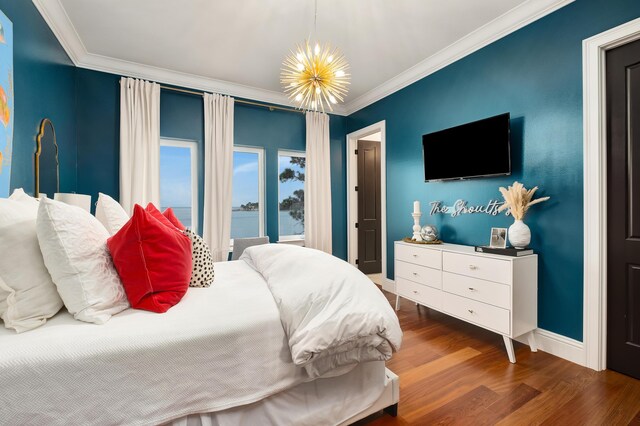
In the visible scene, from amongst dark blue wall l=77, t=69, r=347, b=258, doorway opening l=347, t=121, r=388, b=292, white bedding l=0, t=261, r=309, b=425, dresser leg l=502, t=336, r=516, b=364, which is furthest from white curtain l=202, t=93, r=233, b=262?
dresser leg l=502, t=336, r=516, b=364

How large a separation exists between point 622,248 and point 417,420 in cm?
185

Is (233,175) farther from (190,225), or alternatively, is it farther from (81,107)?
(81,107)

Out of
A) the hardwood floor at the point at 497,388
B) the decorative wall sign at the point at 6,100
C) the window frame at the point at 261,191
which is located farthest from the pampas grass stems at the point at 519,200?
the decorative wall sign at the point at 6,100

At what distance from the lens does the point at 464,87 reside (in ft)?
9.95

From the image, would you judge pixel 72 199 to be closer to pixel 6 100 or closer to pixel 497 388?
pixel 6 100

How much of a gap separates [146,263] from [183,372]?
510 mm

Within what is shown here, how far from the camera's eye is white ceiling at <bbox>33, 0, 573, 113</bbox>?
2.43 meters

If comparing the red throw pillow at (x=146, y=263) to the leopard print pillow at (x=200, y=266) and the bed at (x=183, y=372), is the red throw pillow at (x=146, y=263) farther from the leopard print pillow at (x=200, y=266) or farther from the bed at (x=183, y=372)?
the leopard print pillow at (x=200, y=266)

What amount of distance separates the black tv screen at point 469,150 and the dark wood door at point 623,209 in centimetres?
66

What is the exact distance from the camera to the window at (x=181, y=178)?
381 centimetres

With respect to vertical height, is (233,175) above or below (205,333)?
above

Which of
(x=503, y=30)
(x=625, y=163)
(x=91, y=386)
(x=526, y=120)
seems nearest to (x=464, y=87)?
(x=503, y=30)

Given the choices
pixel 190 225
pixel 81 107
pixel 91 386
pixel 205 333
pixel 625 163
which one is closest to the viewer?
pixel 91 386

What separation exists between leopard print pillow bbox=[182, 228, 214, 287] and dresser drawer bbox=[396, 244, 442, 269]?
2.08 m
